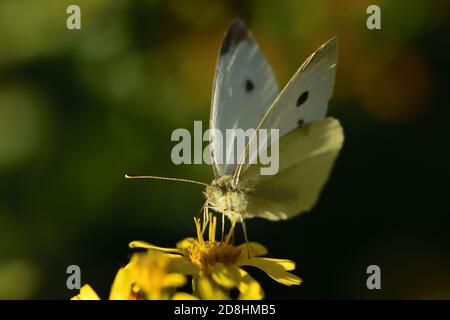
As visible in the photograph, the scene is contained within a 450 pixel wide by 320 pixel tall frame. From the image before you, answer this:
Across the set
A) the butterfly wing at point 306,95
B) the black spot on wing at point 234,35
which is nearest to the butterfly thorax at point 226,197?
the butterfly wing at point 306,95

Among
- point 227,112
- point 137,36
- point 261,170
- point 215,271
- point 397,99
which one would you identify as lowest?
point 215,271

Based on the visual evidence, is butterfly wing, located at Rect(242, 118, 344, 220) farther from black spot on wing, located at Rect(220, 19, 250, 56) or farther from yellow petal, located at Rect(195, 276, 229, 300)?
yellow petal, located at Rect(195, 276, 229, 300)

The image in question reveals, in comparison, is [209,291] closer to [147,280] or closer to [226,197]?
[147,280]

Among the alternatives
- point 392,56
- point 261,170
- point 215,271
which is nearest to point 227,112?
point 261,170

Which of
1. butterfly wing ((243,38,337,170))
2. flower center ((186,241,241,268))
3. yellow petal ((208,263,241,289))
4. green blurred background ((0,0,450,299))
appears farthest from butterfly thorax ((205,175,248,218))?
green blurred background ((0,0,450,299))

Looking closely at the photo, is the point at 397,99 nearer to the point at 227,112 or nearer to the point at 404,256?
the point at 404,256

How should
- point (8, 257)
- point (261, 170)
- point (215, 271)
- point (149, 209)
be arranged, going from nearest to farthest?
point (215, 271)
point (261, 170)
point (8, 257)
point (149, 209)

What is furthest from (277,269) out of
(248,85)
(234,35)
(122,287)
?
(234,35)
